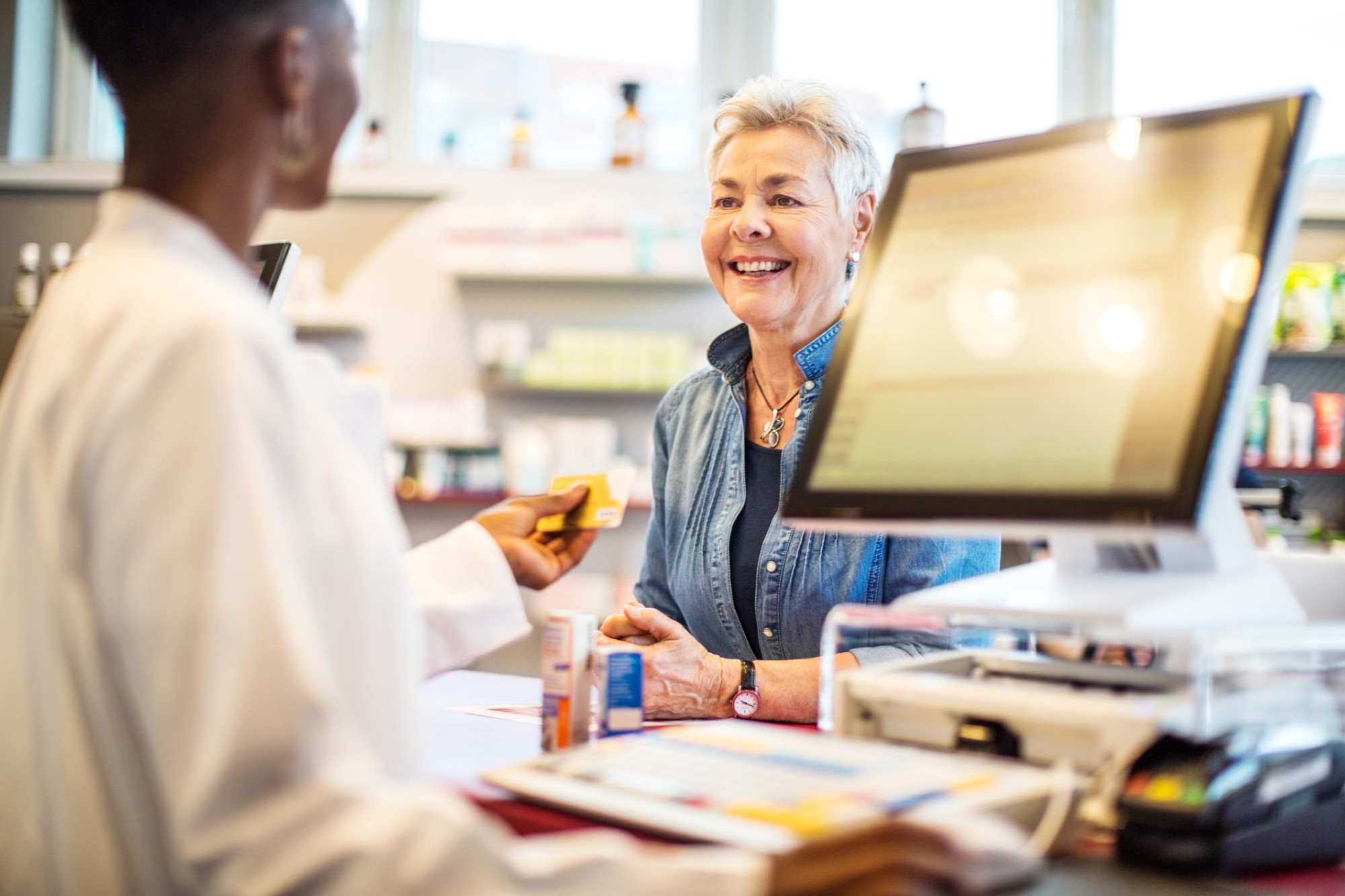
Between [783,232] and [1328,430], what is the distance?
11.2ft

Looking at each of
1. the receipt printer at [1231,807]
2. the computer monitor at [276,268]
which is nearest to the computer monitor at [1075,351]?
the receipt printer at [1231,807]

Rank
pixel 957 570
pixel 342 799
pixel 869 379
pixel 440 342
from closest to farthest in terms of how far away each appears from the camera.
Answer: pixel 342 799 → pixel 869 379 → pixel 957 570 → pixel 440 342

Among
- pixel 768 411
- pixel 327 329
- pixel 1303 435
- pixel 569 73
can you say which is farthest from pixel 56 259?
pixel 1303 435

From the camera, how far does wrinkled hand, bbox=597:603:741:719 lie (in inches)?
64.5

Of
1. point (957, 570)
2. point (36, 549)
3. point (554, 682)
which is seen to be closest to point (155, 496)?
point (36, 549)

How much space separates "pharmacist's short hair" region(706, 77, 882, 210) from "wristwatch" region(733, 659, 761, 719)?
3.22ft

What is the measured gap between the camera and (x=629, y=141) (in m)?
4.84

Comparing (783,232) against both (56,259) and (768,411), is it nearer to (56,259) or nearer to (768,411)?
(768,411)

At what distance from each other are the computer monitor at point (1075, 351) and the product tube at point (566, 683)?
29 cm

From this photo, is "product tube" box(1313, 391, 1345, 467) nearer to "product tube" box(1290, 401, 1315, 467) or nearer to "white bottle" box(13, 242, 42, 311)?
"product tube" box(1290, 401, 1315, 467)

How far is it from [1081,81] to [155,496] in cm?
522

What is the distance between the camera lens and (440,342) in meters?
4.98

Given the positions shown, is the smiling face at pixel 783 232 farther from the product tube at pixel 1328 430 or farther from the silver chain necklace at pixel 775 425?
the product tube at pixel 1328 430

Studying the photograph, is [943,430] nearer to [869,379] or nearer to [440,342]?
[869,379]
